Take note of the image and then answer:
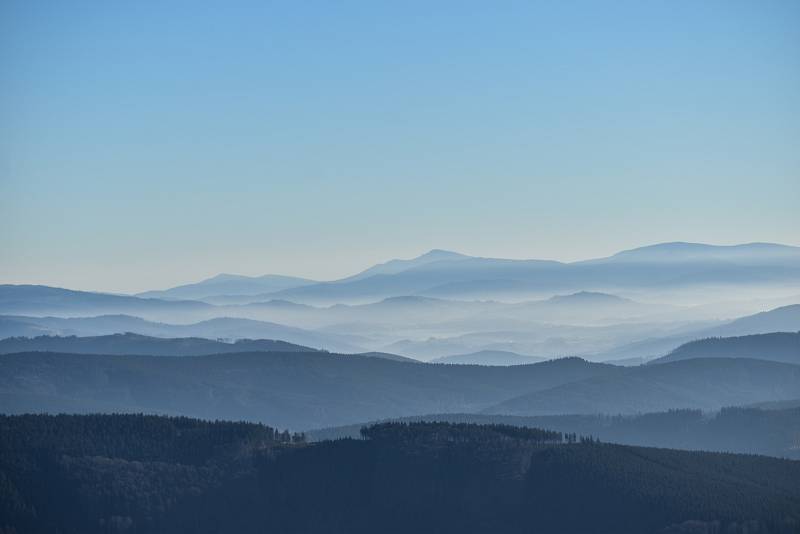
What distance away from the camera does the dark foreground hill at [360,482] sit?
506 feet

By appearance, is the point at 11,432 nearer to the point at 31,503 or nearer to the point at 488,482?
the point at 31,503

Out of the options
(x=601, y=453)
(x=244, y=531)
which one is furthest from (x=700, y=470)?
(x=244, y=531)

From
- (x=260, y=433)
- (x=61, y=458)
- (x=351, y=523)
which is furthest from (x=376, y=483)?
(x=61, y=458)

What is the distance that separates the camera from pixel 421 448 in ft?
569

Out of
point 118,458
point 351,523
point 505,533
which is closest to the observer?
point 505,533

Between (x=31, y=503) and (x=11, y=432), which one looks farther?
(x=11, y=432)

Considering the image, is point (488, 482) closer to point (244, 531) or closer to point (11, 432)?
point (244, 531)

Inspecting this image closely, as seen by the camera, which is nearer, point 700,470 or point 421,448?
point 700,470

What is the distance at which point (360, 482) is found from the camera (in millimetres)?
169875

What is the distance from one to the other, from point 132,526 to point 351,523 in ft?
65.8

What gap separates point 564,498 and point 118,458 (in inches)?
1801

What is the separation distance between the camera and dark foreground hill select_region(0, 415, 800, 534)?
15412 cm

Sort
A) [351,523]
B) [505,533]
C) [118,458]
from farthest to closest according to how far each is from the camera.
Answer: [118,458] → [351,523] → [505,533]

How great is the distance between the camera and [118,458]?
17475 centimetres
